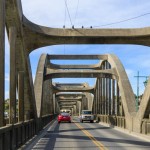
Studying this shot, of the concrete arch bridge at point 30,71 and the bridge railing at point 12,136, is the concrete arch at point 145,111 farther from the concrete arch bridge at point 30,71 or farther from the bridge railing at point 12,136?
the bridge railing at point 12,136

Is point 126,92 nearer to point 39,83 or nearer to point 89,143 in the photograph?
point 39,83

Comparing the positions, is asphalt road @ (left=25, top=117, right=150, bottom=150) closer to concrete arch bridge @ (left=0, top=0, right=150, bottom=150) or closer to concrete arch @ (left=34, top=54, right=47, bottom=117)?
concrete arch bridge @ (left=0, top=0, right=150, bottom=150)

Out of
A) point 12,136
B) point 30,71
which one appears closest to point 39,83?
point 30,71

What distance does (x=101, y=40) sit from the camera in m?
32.8

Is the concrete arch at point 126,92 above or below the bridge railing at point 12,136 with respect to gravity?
above

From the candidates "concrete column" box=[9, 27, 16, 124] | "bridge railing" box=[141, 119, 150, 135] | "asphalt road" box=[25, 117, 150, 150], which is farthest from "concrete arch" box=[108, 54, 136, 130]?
"concrete column" box=[9, 27, 16, 124]

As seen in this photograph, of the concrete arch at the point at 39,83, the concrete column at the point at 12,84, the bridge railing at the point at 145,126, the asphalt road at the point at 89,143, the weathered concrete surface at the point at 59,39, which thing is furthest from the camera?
the concrete arch at the point at 39,83

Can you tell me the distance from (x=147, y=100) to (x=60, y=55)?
31.3 meters

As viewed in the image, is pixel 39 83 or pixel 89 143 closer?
pixel 89 143

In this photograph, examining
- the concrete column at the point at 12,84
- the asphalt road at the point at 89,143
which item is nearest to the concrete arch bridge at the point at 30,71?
Answer: the concrete column at the point at 12,84

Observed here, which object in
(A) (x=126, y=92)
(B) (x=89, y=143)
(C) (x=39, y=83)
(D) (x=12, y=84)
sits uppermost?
(C) (x=39, y=83)

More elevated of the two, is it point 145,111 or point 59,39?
point 59,39

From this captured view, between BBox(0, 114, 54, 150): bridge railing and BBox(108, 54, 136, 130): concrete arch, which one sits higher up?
BBox(108, 54, 136, 130): concrete arch

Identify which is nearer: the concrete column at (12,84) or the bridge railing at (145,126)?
the concrete column at (12,84)
